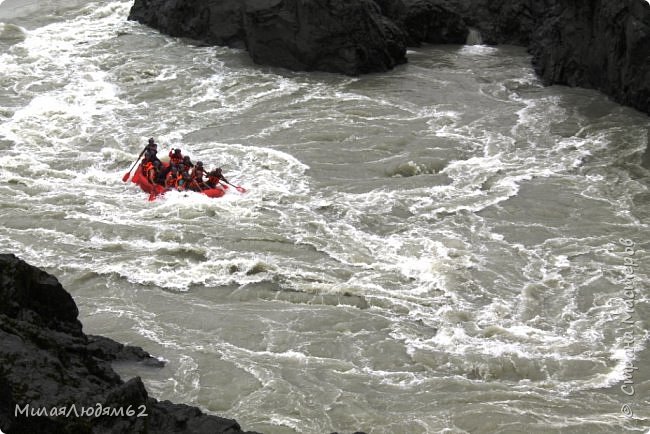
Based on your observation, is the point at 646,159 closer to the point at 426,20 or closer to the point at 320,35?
the point at 320,35

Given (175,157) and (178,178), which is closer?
(178,178)

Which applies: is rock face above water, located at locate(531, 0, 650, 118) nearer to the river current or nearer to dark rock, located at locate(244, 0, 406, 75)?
the river current

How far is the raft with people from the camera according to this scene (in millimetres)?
16188

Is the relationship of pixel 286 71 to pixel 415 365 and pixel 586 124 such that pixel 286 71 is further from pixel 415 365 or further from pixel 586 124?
pixel 415 365

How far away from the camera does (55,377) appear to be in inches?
263

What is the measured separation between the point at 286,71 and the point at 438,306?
12.9 metres

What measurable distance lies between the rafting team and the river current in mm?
286

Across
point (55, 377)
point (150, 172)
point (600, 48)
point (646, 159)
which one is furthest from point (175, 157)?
point (600, 48)

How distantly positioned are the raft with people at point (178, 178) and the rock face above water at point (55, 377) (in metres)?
7.90

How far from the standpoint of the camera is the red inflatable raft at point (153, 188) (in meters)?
16.1

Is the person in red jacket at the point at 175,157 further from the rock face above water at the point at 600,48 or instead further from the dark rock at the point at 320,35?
the rock face above water at the point at 600,48

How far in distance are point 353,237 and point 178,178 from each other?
381 cm

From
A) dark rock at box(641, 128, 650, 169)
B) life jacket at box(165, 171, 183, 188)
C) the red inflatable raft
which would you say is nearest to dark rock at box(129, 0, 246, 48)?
the red inflatable raft

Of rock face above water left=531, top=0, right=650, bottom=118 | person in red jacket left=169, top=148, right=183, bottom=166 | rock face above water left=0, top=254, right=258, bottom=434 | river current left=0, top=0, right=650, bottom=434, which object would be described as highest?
rock face above water left=531, top=0, right=650, bottom=118
